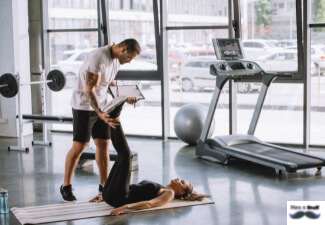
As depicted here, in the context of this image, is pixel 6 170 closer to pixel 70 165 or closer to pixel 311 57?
pixel 70 165

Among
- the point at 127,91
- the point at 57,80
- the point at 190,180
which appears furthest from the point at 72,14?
the point at 127,91

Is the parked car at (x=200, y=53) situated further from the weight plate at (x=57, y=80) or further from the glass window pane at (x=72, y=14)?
the weight plate at (x=57, y=80)

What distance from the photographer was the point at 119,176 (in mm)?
4371

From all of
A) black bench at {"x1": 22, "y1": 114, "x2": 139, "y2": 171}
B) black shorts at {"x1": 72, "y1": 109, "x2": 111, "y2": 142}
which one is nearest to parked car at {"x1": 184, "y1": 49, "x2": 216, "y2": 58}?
black bench at {"x1": 22, "y1": 114, "x2": 139, "y2": 171}

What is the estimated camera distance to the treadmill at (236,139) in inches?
238

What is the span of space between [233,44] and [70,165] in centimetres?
271

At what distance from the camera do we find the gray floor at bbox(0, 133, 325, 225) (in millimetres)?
4422

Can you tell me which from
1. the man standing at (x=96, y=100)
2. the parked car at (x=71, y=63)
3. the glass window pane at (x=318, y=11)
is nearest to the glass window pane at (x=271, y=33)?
the glass window pane at (x=318, y=11)

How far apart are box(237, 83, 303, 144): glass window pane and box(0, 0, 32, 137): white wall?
3231mm

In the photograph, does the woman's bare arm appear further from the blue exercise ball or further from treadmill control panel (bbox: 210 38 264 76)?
the blue exercise ball

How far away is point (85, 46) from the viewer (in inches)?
337

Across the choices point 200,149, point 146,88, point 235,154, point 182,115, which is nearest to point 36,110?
point 146,88

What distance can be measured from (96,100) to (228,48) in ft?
8.04

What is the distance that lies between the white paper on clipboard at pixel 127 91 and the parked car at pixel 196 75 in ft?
10.7
